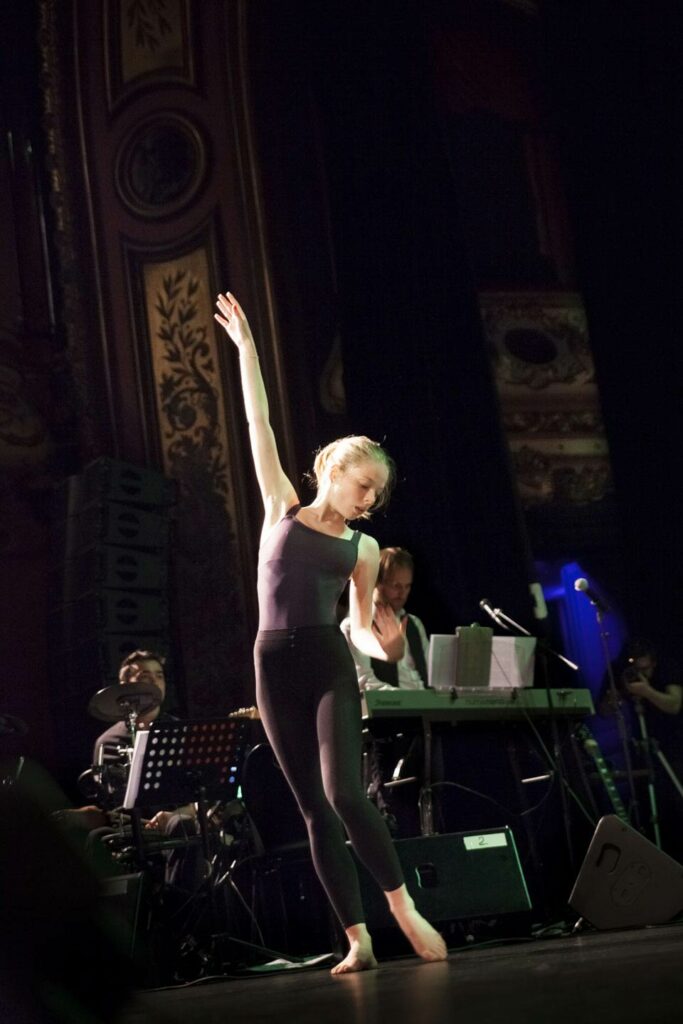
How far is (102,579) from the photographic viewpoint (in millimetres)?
6328

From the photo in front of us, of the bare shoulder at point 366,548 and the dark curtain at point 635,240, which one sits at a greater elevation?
the dark curtain at point 635,240

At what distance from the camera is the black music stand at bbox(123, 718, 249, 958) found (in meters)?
4.00

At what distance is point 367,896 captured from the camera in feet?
11.9

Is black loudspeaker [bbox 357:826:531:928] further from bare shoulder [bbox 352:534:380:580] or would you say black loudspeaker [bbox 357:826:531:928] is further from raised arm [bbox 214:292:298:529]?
raised arm [bbox 214:292:298:529]

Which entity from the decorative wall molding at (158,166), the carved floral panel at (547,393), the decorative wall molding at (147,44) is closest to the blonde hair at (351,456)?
the decorative wall molding at (158,166)

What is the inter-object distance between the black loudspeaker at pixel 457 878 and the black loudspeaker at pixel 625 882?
0.23 m

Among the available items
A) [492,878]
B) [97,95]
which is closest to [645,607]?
[492,878]

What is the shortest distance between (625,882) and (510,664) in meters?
0.85

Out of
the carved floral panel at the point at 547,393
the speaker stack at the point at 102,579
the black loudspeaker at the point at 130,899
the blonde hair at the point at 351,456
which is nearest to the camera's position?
the blonde hair at the point at 351,456

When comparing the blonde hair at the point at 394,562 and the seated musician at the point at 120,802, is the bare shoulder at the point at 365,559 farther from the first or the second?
the seated musician at the point at 120,802

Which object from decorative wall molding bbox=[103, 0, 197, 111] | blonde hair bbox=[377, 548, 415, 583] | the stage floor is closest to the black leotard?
the stage floor

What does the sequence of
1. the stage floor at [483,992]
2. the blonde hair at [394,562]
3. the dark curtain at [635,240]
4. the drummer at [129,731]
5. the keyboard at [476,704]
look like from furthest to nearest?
1. the dark curtain at [635,240]
2. the drummer at [129,731]
3. the blonde hair at [394,562]
4. the keyboard at [476,704]
5. the stage floor at [483,992]

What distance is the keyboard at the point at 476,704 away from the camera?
398 centimetres

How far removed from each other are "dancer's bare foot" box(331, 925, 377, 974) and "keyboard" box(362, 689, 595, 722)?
40.4 inches
